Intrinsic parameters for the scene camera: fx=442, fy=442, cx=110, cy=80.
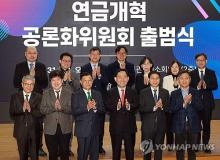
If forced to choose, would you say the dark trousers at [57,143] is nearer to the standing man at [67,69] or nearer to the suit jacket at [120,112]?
the suit jacket at [120,112]

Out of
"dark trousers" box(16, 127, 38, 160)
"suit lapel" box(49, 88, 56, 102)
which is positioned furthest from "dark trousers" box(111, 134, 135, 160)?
"dark trousers" box(16, 127, 38, 160)

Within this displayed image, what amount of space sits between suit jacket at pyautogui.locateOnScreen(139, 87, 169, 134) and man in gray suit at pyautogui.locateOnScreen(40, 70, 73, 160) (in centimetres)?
80

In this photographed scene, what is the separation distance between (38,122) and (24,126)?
0.29 meters

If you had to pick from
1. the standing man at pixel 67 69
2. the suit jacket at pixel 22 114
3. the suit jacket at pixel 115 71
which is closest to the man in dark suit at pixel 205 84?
the suit jacket at pixel 115 71

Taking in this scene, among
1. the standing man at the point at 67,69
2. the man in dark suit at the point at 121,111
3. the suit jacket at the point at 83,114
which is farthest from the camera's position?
the standing man at the point at 67,69

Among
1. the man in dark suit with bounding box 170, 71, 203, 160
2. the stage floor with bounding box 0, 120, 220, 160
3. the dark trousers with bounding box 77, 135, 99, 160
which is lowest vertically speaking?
the stage floor with bounding box 0, 120, 220, 160

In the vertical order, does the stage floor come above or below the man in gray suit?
below

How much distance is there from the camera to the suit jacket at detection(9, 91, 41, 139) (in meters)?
4.56

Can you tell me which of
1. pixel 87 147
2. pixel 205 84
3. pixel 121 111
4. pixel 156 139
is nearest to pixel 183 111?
pixel 156 139

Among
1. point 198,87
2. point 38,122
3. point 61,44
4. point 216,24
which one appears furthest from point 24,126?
point 216,24

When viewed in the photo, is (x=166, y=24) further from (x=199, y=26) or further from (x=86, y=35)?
(x=86, y=35)

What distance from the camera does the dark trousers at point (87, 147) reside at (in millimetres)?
4586

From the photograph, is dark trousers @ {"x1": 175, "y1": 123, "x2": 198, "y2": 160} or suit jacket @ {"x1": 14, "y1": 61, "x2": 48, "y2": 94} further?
suit jacket @ {"x1": 14, "y1": 61, "x2": 48, "y2": 94}

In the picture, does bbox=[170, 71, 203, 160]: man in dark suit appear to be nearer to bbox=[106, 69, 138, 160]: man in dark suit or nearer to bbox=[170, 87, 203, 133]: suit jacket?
bbox=[170, 87, 203, 133]: suit jacket
